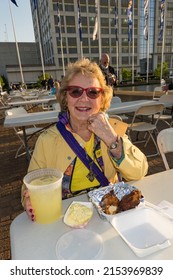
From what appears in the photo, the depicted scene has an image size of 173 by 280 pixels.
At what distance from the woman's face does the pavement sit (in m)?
1.70

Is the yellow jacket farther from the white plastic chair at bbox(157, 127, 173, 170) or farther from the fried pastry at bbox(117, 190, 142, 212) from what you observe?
the white plastic chair at bbox(157, 127, 173, 170)

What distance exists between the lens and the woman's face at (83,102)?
1.59 m

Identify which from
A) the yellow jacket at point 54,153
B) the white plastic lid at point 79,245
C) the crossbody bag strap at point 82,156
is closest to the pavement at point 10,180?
the yellow jacket at point 54,153

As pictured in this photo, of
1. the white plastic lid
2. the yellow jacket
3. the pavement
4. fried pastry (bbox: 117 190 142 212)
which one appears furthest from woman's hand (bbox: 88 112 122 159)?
the pavement

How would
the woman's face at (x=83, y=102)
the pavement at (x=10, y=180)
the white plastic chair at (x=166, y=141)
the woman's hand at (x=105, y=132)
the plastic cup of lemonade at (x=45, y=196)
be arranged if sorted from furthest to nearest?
the pavement at (x=10, y=180) < the white plastic chair at (x=166, y=141) < the woman's face at (x=83, y=102) < the woman's hand at (x=105, y=132) < the plastic cup of lemonade at (x=45, y=196)

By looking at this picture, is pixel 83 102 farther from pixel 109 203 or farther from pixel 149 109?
pixel 149 109

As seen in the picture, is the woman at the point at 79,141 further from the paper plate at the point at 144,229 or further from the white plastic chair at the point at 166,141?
the white plastic chair at the point at 166,141

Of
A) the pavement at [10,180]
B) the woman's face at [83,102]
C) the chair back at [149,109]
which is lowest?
the pavement at [10,180]

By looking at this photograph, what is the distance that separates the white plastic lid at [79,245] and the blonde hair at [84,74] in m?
1.13

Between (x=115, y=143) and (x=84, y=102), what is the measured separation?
494mm

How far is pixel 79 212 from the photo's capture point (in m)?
1.02

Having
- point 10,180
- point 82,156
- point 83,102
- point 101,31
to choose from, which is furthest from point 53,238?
point 101,31

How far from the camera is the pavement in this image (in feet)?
8.25
